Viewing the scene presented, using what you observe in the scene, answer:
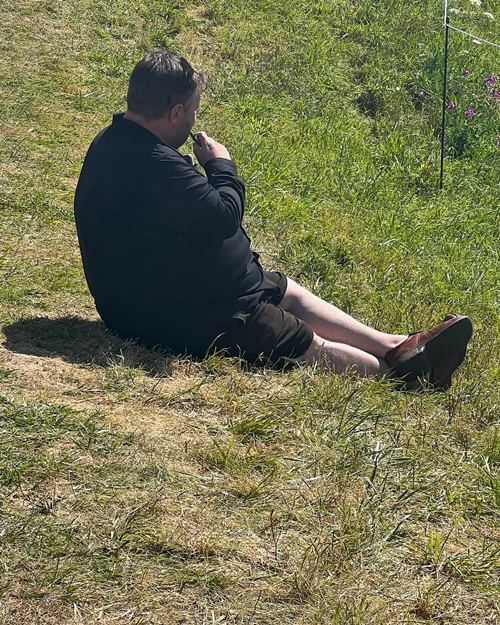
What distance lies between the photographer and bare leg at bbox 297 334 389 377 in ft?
14.1

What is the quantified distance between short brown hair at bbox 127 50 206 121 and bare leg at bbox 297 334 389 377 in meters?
1.32

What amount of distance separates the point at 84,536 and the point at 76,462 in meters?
0.41

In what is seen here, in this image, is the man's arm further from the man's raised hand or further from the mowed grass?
the mowed grass

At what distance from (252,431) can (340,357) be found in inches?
34.8

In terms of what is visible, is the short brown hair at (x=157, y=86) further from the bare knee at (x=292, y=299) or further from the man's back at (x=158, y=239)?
the bare knee at (x=292, y=299)

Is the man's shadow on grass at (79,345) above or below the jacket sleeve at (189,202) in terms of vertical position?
below

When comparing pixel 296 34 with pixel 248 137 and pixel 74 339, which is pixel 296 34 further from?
pixel 74 339

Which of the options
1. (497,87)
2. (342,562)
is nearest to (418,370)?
(342,562)

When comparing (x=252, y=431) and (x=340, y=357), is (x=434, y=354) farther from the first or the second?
(x=252, y=431)

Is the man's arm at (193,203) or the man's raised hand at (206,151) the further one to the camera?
the man's raised hand at (206,151)

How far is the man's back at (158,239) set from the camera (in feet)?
Result: 12.8

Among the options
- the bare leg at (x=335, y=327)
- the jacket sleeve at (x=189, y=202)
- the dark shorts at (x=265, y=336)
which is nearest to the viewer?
the jacket sleeve at (x=189, y=202)

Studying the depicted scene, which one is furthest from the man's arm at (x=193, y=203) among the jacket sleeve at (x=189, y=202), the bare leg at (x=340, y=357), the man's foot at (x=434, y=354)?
the man's foot at (x=434, y=354)

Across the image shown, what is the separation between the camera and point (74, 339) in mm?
4293
